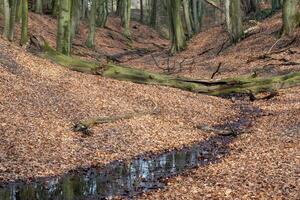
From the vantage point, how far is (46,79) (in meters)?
18.2

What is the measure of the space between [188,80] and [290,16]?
9931 mm

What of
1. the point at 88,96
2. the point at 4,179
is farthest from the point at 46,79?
the point at 4,179

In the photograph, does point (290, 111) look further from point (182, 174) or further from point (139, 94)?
point (182, 174)

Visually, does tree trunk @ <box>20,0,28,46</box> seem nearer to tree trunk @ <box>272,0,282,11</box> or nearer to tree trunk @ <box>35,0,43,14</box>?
tree trunk @ <box>35,0,43,14</box>

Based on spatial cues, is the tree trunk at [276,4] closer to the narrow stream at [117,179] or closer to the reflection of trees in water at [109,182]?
the narrow stream at [117,179]

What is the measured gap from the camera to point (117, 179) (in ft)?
35.1

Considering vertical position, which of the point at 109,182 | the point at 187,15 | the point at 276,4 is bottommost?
the point at 109,182

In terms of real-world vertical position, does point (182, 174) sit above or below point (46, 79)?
below

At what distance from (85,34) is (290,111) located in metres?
29.0

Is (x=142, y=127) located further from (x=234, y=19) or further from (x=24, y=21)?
(x=234, y=19)

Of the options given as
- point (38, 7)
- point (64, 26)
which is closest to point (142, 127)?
point (64, 26)

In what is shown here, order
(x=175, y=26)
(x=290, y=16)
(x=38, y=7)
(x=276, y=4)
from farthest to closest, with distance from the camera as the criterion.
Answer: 1. (x=276, y=4)
2. (x=38, y=7)
3. (x=175, y=26)
4. (x=290, y=16)

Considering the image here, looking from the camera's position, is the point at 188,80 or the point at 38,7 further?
the point at 38,7

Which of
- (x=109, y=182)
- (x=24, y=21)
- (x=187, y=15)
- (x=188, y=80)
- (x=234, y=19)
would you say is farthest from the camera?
(x=187, y=15)
